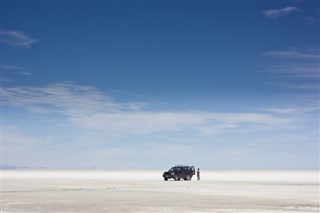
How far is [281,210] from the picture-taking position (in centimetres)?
2730

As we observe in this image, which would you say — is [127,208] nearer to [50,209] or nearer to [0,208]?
[50,209]

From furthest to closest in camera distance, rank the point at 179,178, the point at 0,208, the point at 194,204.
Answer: the point at 179,178
the point at 194,204
the point at 0,208

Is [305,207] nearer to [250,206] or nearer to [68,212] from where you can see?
[250,206]

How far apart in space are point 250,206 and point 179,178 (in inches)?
1803

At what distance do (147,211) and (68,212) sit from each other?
3905mm

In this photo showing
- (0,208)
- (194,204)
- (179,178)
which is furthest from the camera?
(179,178)

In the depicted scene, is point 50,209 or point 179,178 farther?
point 179,178

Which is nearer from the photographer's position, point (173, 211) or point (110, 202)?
Result: point (173, 211)

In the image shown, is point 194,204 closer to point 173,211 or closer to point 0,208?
point 173,211

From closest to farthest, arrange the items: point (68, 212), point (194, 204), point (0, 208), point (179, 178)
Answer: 1. point (68, 212)
2. point (0, 208)
3. point (194, 204)
4. point (179, 178)

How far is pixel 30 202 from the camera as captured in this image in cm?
3300

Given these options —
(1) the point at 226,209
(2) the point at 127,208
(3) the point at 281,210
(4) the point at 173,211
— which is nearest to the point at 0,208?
(2) the point at 127,208

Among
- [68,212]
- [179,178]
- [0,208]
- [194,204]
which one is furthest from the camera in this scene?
[179,178]

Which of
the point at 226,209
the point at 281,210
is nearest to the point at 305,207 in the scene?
the point at 281,210
